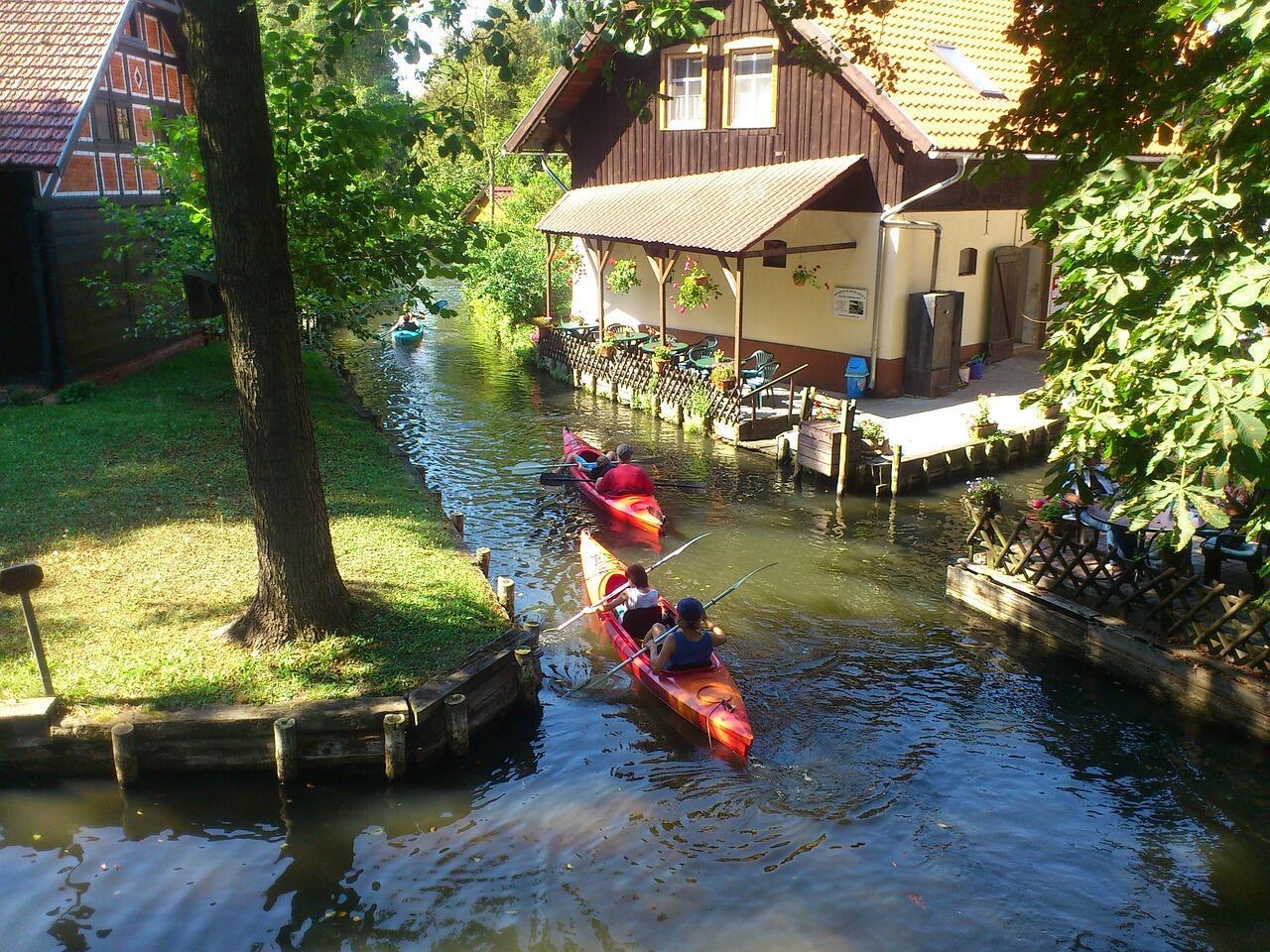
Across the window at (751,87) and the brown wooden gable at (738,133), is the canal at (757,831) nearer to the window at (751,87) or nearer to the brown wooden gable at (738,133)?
the brown wooden gable at (738,133)

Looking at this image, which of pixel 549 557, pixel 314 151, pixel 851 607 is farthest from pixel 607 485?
pixel 314 151

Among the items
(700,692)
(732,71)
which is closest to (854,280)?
(732,71)

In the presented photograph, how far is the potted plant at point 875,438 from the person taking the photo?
57.3 feet

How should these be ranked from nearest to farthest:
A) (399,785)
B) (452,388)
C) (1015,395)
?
1. (399,785)
2. (1015,395)
3. (452,388)

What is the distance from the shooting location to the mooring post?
27.4 feet

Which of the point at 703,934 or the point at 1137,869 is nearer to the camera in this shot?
the point at 703,934

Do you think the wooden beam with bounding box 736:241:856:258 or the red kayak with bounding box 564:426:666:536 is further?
the wooden beam with bounding box 736:241:856:258

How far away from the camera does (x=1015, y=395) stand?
21156 mm

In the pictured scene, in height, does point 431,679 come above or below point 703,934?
above

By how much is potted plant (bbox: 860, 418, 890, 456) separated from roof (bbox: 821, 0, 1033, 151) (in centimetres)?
506

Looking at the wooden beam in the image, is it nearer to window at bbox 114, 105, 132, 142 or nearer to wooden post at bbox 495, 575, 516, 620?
wooden post at bbox 495, 575, 516, 620

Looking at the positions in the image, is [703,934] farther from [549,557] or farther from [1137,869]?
[549,557]

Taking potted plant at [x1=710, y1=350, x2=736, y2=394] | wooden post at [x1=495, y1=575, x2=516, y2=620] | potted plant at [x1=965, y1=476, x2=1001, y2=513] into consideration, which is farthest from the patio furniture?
potted plant at [x1=710, y1=350, x2=736, y2=394]

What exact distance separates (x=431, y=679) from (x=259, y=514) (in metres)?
2.14
